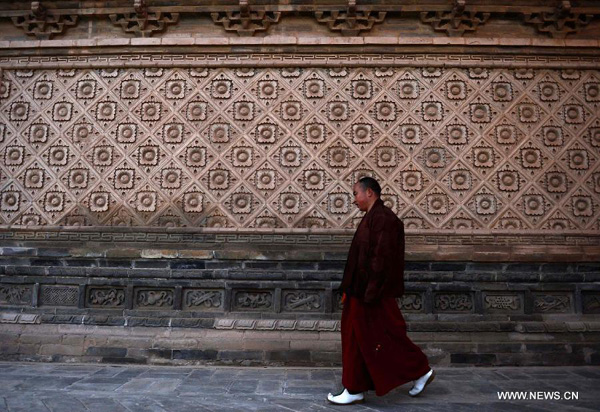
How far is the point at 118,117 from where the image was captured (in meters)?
5.58

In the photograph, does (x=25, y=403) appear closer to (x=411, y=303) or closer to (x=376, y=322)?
(x=376, y=322)

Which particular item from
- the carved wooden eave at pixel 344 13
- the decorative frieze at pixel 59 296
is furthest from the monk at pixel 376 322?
the decorative frieze at pixel 59 296

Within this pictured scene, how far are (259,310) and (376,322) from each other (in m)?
1.94

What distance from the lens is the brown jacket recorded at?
3.47 meters

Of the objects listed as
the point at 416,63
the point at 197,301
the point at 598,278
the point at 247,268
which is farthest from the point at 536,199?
the point at 197,301

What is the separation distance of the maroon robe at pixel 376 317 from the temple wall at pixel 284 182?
138 centimetres

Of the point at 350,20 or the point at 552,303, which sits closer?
the point at 552,303

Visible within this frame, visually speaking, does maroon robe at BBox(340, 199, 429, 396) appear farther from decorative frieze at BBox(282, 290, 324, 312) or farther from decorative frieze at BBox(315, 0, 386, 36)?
decorative frieze at BBox(315, 0, 386, 36)

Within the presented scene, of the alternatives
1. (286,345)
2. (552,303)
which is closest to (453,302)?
(552,303)

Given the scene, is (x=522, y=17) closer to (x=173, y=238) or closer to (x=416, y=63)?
(x=416, y=63)

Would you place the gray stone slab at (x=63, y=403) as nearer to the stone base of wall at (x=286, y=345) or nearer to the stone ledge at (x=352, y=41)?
the stone base of wall at (x=286, y=345)

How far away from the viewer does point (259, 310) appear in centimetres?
512

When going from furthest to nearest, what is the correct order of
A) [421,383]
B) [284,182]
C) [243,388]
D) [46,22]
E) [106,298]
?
[46,22] → [284,182] → [106,298] → [243,388] → [421,383]

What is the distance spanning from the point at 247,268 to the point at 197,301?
0.67 meters
